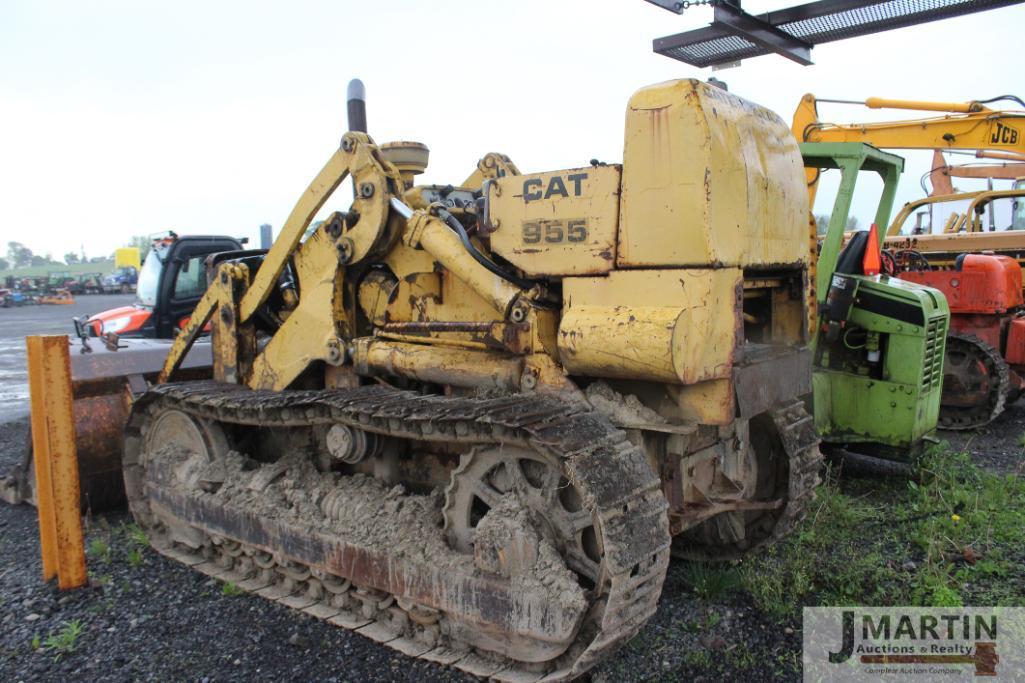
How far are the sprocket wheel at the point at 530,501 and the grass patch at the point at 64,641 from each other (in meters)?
1.87

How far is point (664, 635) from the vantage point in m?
3.61

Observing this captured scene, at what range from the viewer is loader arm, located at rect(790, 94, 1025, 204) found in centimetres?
1028

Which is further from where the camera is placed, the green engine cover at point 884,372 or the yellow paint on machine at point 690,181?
the green engine cover at point 884,372

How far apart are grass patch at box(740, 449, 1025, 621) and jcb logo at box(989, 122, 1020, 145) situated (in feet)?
21.1

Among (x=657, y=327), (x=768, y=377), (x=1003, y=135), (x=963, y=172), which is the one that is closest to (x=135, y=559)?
(x=657, y=327)

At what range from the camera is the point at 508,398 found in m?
3.57

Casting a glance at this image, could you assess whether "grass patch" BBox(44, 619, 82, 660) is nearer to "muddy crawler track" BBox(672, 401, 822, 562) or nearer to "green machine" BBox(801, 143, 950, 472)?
"muddy crawler track" BBox(672, 401, 822, 562)

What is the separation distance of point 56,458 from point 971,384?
25.0ft

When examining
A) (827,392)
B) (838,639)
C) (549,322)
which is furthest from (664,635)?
(827,392)

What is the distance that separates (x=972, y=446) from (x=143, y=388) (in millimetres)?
6701

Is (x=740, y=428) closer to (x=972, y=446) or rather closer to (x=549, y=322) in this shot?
(x=549, y=322)

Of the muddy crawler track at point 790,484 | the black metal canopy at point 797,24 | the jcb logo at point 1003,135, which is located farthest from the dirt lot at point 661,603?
the jcb logo at point 1003,135

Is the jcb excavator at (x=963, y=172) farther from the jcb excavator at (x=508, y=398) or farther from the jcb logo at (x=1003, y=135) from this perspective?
the jcb excavator at (x=508, y=398)

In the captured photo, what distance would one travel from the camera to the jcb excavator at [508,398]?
10.3 feet
